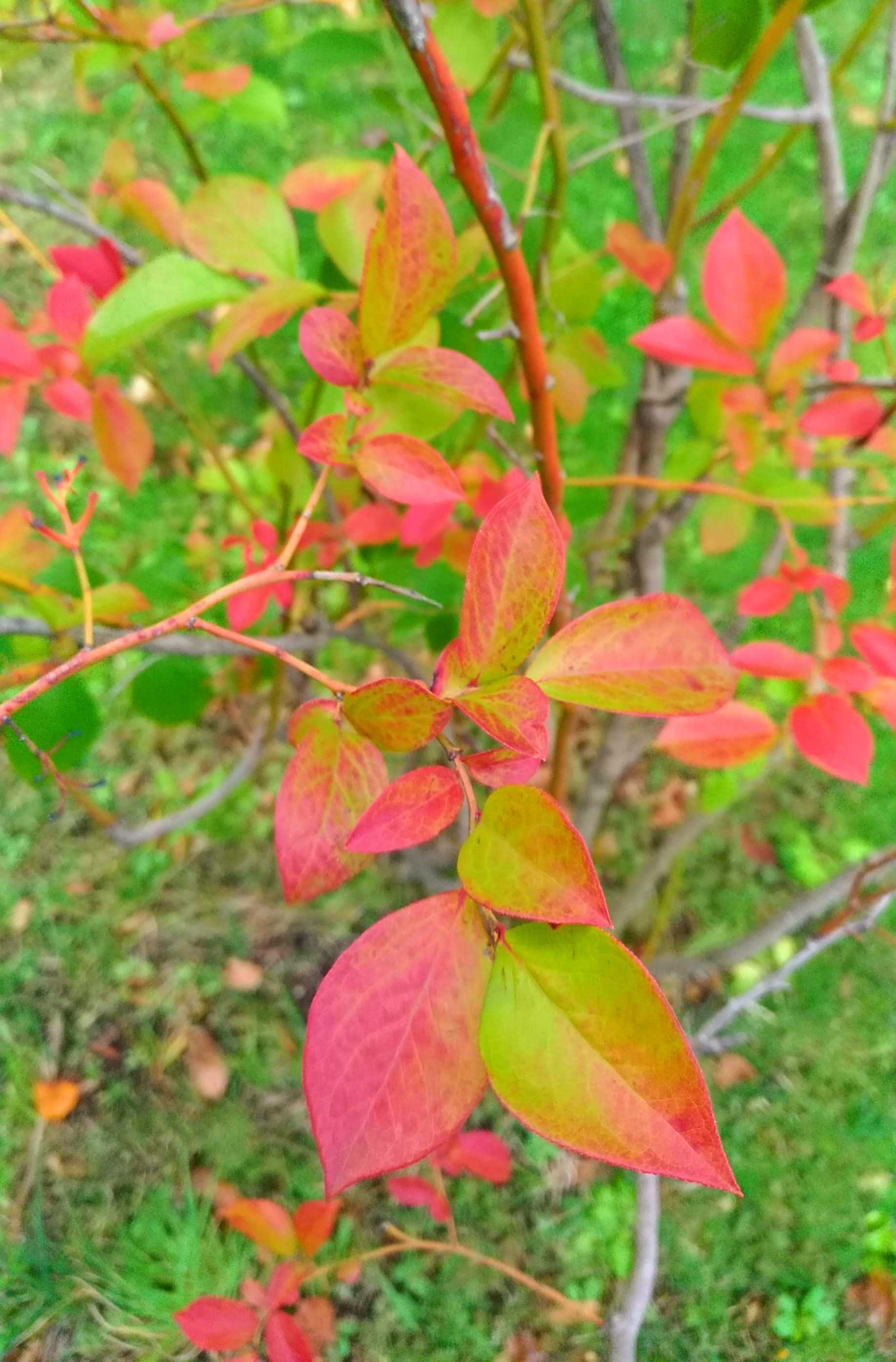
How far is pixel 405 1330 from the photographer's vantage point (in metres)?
1.48

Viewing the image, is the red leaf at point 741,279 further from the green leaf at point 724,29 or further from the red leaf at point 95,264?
the red leaf at point 95,264

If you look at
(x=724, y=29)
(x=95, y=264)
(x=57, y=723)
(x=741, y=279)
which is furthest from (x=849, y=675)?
(x=95, y=264)

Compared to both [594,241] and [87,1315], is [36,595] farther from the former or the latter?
[594,241]

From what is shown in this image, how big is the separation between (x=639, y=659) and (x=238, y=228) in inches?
21.3

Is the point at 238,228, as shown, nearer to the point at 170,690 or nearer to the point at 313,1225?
the point at 170,690

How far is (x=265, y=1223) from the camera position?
3.72 feet

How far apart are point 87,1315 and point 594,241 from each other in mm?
2739

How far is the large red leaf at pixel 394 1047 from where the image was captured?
413 mm

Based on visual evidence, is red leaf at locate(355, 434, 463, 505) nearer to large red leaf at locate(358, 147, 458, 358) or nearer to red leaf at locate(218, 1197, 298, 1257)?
large red leaf at locate(358, 147, 458, 358)

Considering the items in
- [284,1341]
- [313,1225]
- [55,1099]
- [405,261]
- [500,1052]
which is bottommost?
[55,1099]

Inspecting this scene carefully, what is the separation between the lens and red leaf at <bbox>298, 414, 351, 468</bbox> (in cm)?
61

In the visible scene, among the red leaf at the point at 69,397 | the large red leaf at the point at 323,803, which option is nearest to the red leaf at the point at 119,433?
the red leaf at the point at 69,397

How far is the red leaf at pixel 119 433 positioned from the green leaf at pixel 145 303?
0.20 metres

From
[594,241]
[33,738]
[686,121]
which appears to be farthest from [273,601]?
[594,241]
